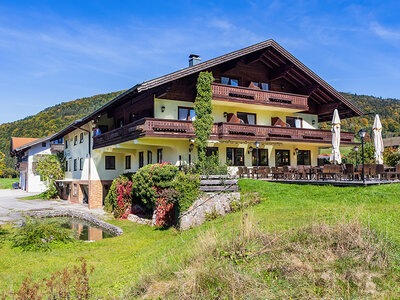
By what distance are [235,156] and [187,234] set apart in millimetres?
12349

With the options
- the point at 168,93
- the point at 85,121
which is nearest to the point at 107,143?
the point at 85,121

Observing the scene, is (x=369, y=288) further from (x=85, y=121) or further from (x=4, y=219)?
(x=85, y=121)

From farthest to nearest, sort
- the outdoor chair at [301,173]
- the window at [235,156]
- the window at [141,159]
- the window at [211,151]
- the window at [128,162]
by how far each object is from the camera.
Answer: the window at [128,162], the window at [141,159], the window at [235,156], the window at [211,151], the outdoor chair at [301,173]

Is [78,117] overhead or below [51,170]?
overhead

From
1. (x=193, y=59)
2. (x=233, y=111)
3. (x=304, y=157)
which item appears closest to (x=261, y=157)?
(x=233, y=111)

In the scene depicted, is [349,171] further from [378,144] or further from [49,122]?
[49,122]

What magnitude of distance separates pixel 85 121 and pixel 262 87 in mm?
14003

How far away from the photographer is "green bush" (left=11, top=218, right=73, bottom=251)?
43.3 ft

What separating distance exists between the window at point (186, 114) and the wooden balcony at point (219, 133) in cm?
178

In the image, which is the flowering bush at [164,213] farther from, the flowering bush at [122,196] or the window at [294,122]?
the window at [294,122]

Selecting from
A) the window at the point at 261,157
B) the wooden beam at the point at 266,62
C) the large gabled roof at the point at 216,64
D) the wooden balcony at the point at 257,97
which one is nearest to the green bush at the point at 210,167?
the wooden balcony at the point at 257,97

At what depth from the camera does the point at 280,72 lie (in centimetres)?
2595

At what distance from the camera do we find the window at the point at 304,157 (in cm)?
2736

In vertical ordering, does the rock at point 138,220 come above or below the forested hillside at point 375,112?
below
